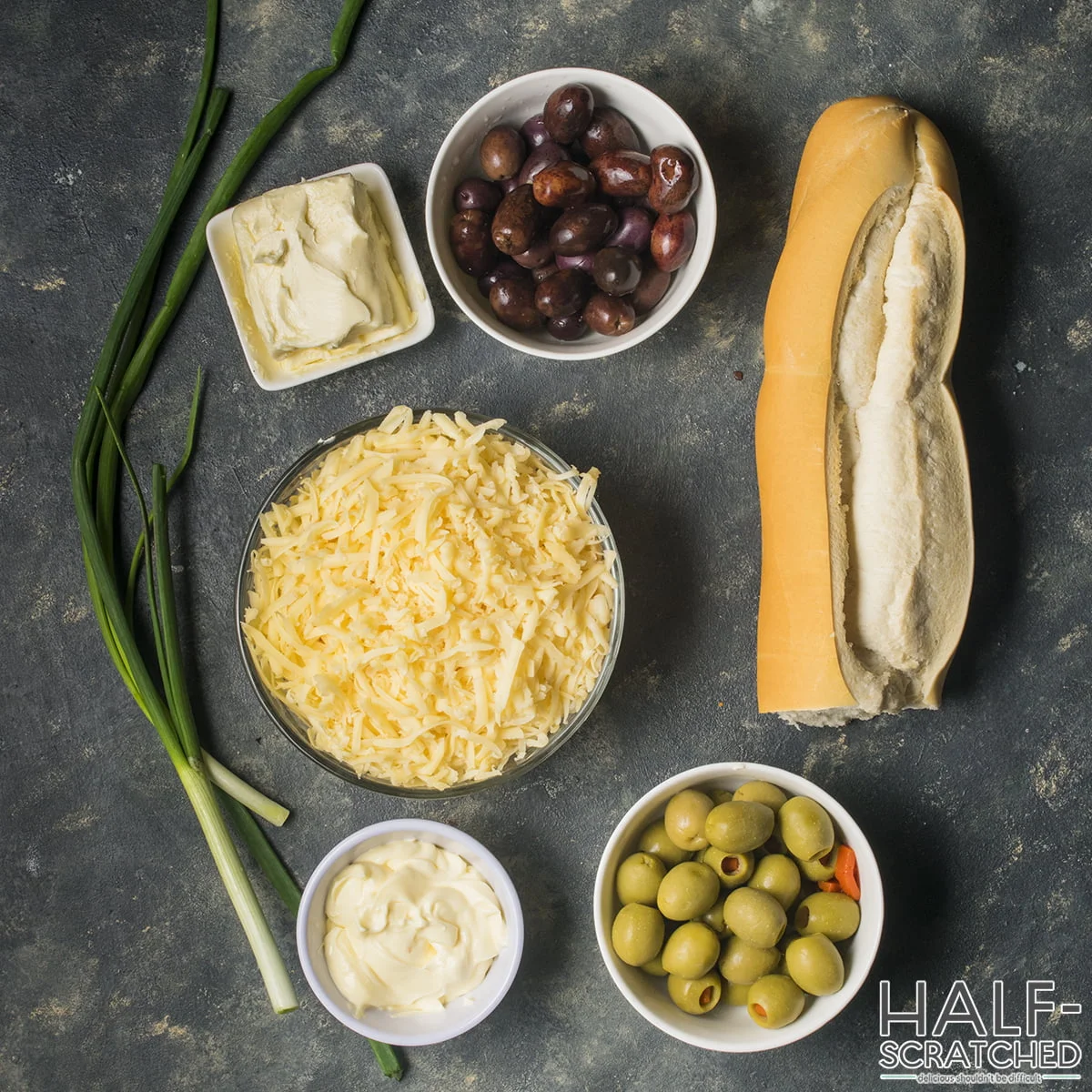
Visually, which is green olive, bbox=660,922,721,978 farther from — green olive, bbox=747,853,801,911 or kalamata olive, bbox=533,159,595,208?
kalamata olive, bbox=533,159,595,208

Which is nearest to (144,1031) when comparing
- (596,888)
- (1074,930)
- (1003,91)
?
(596,888)

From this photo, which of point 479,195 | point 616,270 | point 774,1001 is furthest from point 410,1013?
point 479,195

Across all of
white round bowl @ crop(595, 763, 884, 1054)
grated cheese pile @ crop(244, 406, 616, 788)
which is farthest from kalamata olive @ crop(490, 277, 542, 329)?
white round bowl @ crop(595, 763, 884, 1054)

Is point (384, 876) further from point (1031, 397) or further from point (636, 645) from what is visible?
point (1031, 397)

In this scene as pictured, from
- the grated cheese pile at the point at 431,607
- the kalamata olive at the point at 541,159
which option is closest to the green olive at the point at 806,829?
the grated cheese pile at the point at 431,607

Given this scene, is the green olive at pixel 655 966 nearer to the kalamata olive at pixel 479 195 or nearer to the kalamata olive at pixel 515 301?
the kalamata olive at pixel 515 301

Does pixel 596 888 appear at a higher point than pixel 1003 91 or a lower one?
lower
